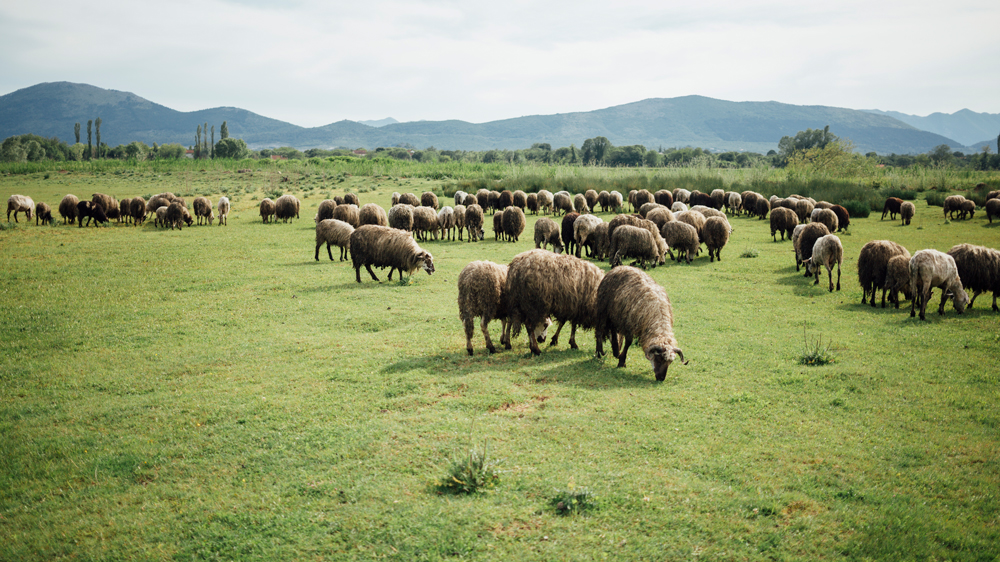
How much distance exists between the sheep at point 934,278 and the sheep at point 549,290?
8.03 meters

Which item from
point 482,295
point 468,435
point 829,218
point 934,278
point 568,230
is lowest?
point 468,435

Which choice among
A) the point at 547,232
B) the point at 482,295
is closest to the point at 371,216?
the point at 547,232

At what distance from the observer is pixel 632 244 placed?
17.8 metres

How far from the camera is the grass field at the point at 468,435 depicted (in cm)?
438

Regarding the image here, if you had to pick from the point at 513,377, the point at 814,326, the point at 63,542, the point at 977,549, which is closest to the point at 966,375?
the point at 814,326

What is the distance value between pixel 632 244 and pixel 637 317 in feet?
33.4

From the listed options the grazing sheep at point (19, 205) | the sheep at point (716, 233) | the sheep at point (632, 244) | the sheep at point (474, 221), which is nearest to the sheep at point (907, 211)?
the sheep at point (716, 233)

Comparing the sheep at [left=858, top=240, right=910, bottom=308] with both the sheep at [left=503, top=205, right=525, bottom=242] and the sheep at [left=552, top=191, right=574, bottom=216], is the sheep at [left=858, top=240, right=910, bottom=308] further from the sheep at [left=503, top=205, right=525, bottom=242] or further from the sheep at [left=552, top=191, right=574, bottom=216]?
the sheep at [left=552, top=191, right=574, bottom=216]

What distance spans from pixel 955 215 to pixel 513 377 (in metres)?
38.1

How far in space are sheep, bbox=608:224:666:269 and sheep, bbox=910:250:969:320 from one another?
7571mm

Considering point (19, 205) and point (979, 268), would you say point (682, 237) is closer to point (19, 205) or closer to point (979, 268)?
point (979, 268)

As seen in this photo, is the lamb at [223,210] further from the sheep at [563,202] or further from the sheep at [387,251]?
the sheep at [563,202]

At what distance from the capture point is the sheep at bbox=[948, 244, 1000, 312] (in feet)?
38.7

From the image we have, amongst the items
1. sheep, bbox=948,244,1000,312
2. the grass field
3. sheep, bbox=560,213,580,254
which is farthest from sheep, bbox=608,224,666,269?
sheep, bbox=948,244,1000,312
